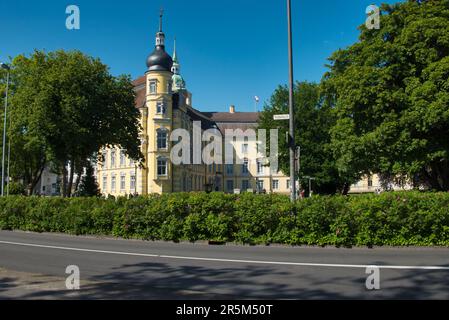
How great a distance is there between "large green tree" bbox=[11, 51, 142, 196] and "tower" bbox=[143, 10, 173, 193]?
25907mm

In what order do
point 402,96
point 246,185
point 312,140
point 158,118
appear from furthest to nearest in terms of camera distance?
point 246,185
point 158,118
point 312,140
point 402,96

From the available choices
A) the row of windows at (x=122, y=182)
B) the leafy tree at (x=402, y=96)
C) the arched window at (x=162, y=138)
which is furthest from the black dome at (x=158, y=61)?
the leafy tree at (x=402, y=96)

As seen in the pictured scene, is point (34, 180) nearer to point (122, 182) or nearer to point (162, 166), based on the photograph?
point (162, 166)

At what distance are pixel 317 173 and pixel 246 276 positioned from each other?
3485 centimetres

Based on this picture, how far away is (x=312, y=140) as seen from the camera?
142 ft

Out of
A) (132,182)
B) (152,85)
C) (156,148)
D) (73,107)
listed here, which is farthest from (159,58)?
(73,107)

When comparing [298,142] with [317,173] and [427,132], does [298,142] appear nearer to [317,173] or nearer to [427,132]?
[317,173]

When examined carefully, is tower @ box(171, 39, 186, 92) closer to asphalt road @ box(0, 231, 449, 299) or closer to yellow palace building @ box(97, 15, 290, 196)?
yellow palace building @ box(97, 15, 290, 196)

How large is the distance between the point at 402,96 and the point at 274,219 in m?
14.3

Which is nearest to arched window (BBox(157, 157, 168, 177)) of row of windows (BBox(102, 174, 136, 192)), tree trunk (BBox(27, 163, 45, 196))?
row of windows (BBox(102, 174, 136, 192))

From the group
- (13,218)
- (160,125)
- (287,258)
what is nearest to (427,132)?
(287,258)

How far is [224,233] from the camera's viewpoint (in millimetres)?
13766

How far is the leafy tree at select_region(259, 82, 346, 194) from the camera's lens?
138 feet

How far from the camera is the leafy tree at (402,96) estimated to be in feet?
74.1
